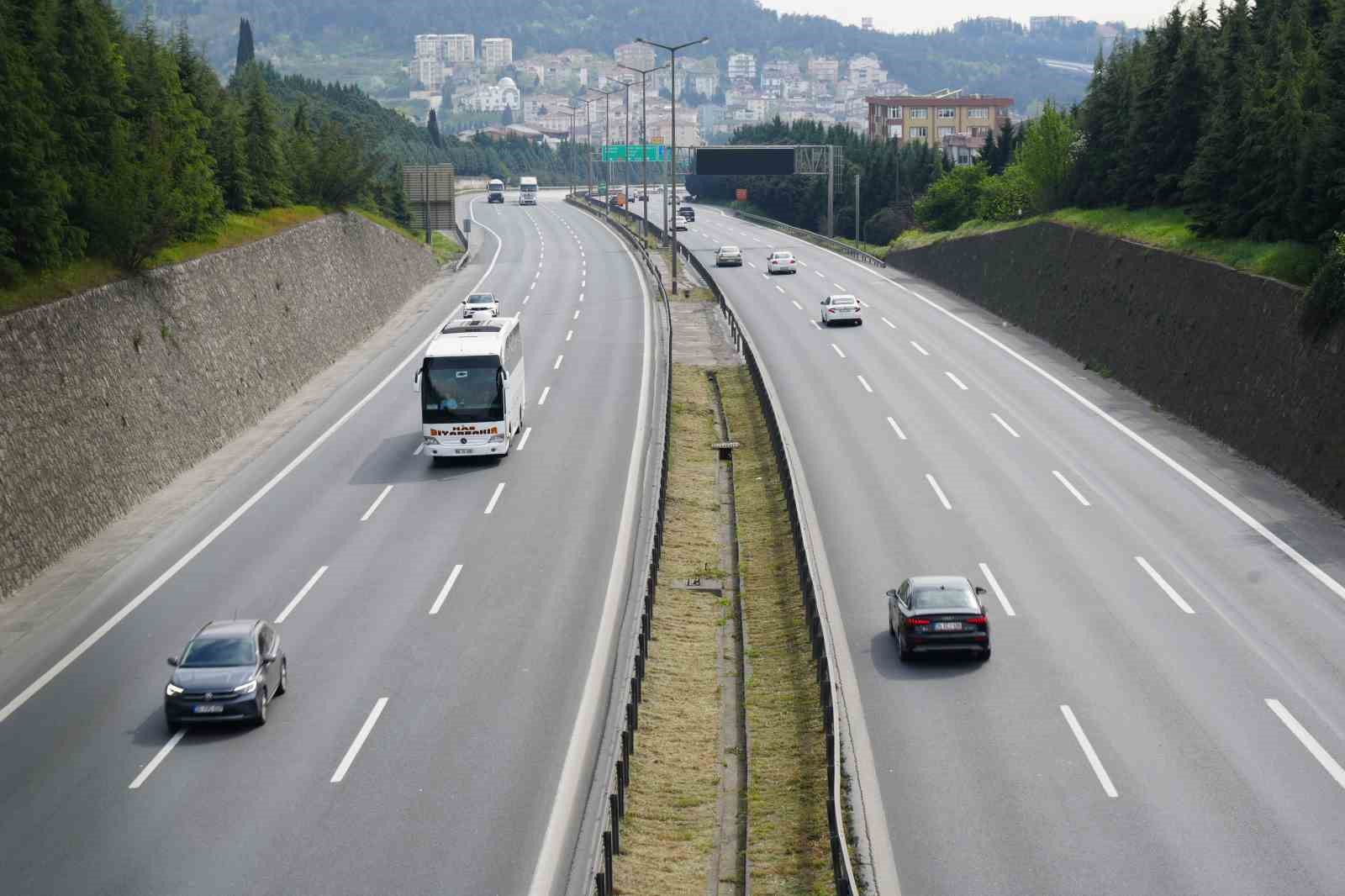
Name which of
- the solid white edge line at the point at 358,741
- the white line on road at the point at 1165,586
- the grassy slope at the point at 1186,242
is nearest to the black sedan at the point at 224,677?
the solid white edge line at the point at 358,741

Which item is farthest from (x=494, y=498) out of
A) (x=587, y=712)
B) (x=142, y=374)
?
(x=587, y=712)

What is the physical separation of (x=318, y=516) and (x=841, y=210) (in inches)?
4472

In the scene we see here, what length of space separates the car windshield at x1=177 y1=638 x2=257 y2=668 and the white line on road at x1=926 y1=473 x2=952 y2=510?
17987mm

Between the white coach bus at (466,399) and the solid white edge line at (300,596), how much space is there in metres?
9.31

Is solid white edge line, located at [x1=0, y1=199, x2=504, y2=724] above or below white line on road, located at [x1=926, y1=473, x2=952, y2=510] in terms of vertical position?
below

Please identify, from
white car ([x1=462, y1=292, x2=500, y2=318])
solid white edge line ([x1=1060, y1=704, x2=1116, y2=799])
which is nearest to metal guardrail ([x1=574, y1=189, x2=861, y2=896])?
solid white edge line ([x1=1060, y1=704, x2=1116, y2=799])

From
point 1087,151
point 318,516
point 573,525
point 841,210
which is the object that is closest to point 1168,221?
point 1087,151

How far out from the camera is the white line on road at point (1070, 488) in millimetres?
35719

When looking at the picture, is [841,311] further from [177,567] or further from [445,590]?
[177,567]

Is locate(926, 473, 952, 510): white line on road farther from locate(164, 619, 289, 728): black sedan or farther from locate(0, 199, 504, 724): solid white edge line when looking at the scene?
locate(164, 619, 289, 728): black sedan

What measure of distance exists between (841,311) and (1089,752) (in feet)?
137

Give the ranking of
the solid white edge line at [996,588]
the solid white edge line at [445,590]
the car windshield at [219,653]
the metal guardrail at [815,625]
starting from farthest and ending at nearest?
the solid white edge line at [445,590] → the solid white edge line at [996,588] → the car windshield at [219,653] → the metal guardrail at [815,625]

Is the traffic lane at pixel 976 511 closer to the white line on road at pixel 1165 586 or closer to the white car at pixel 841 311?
the white line on road at pixel 1165 586

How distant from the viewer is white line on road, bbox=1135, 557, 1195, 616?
28.2 m
